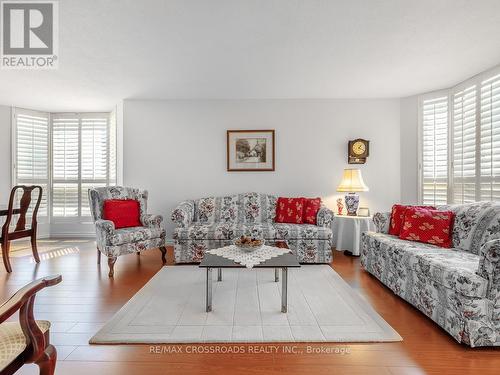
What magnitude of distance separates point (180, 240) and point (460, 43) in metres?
3.89

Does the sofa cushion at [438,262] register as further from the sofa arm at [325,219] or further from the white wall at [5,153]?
the white wall at [5,153]

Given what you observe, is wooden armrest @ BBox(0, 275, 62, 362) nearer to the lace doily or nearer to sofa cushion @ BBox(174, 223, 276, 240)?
the lace doily

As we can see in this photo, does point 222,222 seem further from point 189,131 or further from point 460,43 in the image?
point 460,43

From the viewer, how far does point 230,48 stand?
286cm

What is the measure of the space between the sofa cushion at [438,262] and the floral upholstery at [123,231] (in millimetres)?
2839

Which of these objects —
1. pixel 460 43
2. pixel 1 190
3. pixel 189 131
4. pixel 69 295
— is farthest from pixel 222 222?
pixel 1 190

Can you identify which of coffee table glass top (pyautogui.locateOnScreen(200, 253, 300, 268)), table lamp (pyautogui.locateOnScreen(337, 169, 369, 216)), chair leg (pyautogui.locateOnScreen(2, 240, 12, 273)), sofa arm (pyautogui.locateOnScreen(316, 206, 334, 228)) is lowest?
chair leg (pyautogui.locateOnScreen(2, 240, 12, 273))

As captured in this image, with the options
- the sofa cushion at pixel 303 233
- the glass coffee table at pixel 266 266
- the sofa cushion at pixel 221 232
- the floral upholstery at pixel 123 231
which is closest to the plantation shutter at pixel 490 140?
the sofa cushion at pixel 303 233

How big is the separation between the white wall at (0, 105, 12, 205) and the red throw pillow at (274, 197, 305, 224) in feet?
16.3

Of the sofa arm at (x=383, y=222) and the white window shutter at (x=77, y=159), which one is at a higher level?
the white window shutter at (x=77, y=159)

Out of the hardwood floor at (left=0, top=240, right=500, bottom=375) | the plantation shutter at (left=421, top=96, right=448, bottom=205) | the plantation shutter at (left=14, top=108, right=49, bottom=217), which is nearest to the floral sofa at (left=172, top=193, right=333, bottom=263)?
the hardwood floor at (left=0, top=240, right=500, bottom=375)

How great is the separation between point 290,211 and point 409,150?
90.3 inches

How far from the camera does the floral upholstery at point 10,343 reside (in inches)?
41.2

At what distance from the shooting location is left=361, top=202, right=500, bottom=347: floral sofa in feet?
5.85
